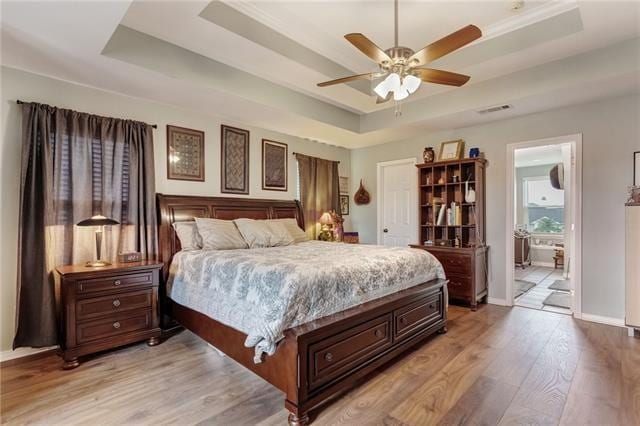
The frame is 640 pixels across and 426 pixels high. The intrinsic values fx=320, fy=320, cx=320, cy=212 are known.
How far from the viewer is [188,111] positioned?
3.94 meters

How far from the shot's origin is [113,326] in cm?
286

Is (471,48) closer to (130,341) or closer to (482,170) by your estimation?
(482,170)

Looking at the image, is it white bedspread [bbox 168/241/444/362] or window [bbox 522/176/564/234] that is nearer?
white bedspread [bbox 168/241/444/362]

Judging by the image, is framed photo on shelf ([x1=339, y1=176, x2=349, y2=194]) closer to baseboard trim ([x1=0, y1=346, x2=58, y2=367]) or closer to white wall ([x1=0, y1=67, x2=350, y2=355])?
white wall ([x1=0, y1=67, x2=350, y2=355])

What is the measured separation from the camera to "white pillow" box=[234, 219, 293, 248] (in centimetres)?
380

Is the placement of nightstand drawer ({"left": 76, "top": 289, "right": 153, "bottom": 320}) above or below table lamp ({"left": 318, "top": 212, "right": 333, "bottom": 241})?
below

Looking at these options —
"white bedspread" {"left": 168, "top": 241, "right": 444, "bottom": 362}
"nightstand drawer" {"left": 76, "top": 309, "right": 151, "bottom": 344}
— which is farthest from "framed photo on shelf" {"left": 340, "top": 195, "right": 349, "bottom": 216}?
"nightstand drawer" {"left": 76, "top": 309, "right": 151, "bottom": 344}

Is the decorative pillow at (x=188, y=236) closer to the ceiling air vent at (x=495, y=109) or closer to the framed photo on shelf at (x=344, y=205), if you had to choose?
the framed photo on shelf at (x=344, y=205)

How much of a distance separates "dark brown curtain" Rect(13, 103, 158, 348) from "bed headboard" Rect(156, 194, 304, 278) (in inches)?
5.0

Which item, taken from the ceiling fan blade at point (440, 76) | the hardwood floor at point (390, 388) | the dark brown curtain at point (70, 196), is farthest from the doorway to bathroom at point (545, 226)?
the dark brown curtain at point (70, 196)

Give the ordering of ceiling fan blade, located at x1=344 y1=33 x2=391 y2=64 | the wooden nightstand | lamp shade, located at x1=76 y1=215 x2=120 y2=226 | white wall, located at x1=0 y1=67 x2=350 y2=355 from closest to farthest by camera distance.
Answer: ceiling fan blade, located at x1=344 y1=33 x2=391 y2=64, the wooden nightstand, white wall, located at x1=0 y1=67 x2=350 y2=355, lamp shade, located at x1=76 y1=215 x2=120 y2=226

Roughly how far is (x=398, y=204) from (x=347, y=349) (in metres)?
3.74

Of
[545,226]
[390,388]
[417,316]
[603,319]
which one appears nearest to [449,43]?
[417,316]

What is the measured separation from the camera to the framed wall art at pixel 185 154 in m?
3.79
